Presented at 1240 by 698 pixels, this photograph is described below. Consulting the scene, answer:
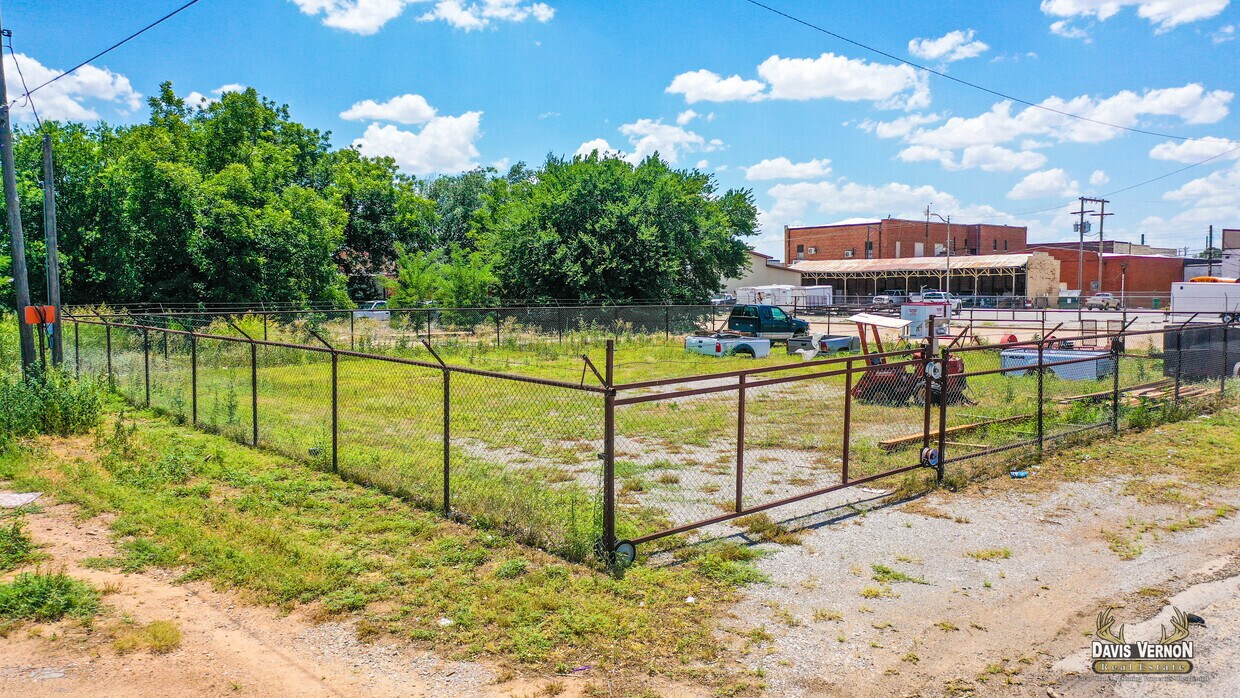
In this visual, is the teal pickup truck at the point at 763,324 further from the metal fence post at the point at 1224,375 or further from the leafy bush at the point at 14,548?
the leafy bush at the point at 14,548

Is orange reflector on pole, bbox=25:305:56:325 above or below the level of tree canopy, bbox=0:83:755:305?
below

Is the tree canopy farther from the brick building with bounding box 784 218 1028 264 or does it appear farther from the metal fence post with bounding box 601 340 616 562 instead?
the brick building with bounding box 784 218 1028 264

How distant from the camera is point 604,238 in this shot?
1433 inches

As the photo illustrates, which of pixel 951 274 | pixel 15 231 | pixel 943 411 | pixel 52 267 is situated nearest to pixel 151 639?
pixel 943 411

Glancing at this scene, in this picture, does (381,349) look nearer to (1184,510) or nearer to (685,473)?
(685,473)

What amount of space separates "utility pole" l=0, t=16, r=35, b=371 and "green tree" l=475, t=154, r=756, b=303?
79.7ft

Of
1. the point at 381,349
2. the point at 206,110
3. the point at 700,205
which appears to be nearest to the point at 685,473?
the point at 381,349

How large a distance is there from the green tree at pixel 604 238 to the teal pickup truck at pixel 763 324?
8707mm

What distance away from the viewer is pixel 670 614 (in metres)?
5.72

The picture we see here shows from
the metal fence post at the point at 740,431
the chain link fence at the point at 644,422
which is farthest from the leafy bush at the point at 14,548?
the metal fence post at the point at 740,431

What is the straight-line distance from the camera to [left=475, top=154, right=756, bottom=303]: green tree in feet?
119

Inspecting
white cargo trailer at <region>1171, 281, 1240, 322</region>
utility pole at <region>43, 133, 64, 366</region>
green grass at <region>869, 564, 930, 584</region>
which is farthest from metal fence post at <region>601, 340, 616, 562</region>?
white cargo trailer at <region>1171, 281, 1240, 322</region>

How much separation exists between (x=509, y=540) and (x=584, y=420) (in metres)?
6.54

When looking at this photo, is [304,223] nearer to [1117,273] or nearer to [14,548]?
[14,548]
